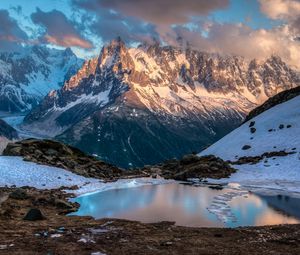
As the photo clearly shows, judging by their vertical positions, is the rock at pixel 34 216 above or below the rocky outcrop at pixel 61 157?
below

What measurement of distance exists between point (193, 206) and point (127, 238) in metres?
15.0

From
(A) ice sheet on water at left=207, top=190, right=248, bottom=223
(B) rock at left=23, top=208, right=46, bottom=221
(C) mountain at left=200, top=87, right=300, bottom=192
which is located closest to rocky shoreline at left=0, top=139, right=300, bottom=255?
(B) rock at left=23, top=208, right=46, bottom=221

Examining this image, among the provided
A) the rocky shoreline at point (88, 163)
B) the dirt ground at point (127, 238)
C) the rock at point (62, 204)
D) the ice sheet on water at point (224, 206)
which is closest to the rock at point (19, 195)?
the rock at point (62, 204)

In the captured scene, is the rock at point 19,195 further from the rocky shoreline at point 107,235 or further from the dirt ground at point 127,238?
the dirt ground at point 127,238

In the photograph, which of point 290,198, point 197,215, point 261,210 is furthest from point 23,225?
point 290,198

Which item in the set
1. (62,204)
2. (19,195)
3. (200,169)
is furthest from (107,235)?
(200,169)

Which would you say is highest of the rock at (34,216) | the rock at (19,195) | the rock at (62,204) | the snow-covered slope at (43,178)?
the snow-covered slope at (43,178)

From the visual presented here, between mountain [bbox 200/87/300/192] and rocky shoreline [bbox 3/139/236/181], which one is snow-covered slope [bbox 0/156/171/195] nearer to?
rocky shoreline [bbox 3/139/236/181]

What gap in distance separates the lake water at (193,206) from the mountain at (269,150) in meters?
9.59

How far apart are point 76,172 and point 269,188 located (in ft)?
78.5

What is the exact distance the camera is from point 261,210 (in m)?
37.7

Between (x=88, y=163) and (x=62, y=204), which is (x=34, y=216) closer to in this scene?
(x=62, y=204)

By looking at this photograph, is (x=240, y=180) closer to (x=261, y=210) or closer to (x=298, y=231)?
(x=261, y=210)

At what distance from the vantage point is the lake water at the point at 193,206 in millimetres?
32969
